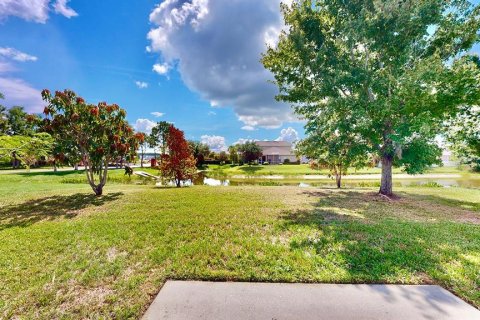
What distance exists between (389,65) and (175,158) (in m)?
13.6

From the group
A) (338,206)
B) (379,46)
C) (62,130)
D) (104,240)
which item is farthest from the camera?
(62,130)

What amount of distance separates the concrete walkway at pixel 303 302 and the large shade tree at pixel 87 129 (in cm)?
894

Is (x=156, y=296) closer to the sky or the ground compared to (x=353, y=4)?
closer to the ground

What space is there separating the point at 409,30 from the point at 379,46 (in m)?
1.13

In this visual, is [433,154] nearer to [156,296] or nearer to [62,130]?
[156,296]

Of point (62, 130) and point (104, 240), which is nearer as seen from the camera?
point (104, 240)

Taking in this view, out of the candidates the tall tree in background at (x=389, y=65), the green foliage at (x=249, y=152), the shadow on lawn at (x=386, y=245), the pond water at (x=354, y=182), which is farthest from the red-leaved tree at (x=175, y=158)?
the green foliage at (x=249, y=152)

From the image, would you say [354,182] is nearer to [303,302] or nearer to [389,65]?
[389,65]

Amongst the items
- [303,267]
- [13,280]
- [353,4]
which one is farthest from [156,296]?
[353,4]

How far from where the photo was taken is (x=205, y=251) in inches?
177

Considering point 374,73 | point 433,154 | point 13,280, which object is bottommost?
point 13,280

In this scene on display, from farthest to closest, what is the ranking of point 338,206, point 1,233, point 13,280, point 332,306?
1. point 338,206
2. point 1,233
3. point 13,280
4. point 332,306

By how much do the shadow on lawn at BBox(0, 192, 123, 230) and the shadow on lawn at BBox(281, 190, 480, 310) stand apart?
7.78 metres

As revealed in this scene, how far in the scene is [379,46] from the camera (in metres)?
8.98
